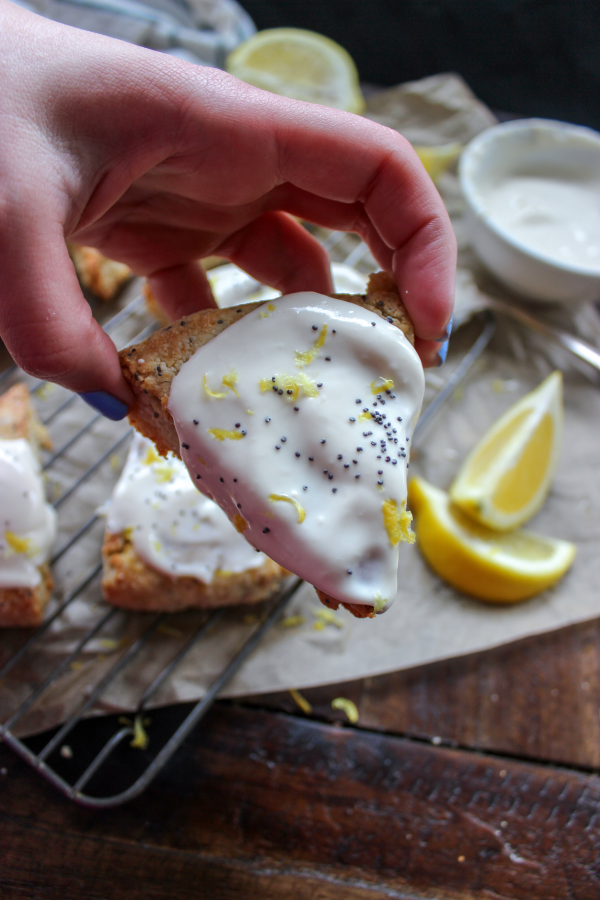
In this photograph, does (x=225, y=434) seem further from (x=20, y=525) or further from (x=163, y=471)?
(x=20, y=525)

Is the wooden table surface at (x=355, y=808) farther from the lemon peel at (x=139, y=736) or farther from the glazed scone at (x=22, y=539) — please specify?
the glazed scone at (x=22, y=539)

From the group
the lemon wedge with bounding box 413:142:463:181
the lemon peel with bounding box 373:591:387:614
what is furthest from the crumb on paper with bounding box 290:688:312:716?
the lemon wedge with bounding box 413:142:463:181

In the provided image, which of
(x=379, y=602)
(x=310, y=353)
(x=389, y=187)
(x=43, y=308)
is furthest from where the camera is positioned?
(x=389, y=187)

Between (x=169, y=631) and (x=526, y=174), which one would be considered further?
(x=526, y=174)

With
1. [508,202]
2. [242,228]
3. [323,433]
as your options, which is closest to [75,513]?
[242,228]

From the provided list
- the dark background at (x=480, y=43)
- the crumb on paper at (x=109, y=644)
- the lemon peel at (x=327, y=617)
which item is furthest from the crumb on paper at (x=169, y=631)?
the dark background at (x=480, y=43)

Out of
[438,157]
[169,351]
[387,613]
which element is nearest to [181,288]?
[169,351]

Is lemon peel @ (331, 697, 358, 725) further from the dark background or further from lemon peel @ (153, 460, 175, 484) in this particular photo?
the dark background
